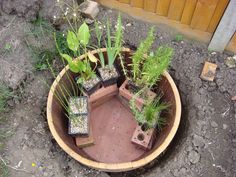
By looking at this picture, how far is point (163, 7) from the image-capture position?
2.14 meters

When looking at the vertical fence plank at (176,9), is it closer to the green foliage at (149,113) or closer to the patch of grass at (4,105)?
the green foliage at (149,113)

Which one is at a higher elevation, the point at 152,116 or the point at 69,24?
the point at 69,24

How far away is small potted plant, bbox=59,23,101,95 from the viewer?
1779mm

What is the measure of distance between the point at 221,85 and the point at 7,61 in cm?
136

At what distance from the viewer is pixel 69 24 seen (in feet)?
7.13

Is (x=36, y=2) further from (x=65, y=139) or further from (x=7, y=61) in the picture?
(x=65, y=139)

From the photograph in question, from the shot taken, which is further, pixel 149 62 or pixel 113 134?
pixel 113 134

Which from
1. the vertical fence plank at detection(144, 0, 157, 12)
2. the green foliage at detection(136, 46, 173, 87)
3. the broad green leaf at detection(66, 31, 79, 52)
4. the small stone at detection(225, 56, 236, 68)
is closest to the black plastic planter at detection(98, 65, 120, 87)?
the green foliage at detection(136, 46, 173, 87)

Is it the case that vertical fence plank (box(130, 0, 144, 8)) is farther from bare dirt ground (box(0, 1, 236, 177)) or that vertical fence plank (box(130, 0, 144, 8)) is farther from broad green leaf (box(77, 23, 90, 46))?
broad green leaf (box(77, 23, 90, 46))

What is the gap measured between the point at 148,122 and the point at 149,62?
367mm

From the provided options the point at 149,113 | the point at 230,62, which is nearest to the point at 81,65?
the point at 149,113

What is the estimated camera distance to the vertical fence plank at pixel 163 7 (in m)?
2.10

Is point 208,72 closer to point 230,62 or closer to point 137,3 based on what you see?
point 230,62

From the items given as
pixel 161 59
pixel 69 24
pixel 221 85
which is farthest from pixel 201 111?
pixel 69 24
